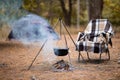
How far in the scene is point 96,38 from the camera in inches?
366

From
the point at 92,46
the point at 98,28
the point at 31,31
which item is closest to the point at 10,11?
the point at 31,31

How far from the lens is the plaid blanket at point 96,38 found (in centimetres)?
897

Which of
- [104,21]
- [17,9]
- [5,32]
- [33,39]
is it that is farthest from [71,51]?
[5,32]

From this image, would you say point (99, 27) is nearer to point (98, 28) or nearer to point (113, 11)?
point (98, 28)

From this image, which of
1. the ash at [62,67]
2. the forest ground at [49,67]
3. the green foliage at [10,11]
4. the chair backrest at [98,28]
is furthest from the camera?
the green foliage at [10,11]

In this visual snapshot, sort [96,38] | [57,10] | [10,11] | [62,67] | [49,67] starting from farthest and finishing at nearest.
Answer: [57,10], [10,11], [96,38], [49,67], [62,67]

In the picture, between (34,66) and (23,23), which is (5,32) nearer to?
(23,23)

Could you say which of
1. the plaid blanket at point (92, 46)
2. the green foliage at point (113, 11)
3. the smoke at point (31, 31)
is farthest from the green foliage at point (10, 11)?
the green foliage at point (113, 11)

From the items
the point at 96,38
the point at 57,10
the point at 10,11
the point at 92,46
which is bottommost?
the point at 57,10

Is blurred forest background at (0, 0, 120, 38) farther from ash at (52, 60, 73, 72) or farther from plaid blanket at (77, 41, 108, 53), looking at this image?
ash at (52, 60, 73, 72)

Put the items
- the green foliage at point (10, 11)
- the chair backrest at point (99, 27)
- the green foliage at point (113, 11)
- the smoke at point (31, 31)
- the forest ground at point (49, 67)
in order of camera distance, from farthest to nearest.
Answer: the green foliage at point (113, 11)
the smoke at point (31, 31)
the green foliage at point (10, 11)
the chair backrest at point (99, 27)
the forest ground at point (49, 67)

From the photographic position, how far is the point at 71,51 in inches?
451

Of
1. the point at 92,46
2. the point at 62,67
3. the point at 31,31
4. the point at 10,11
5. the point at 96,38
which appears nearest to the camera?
the point at 62,67

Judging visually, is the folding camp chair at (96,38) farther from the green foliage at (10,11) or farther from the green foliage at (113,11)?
the green foliage at (113,11)
